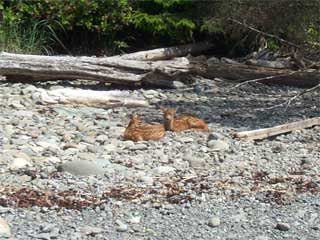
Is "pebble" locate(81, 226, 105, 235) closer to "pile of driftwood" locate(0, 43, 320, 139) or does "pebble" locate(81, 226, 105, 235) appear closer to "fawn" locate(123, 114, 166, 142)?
"fawn" locate(123, 114, 166, 142)

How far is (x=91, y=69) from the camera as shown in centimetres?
1212

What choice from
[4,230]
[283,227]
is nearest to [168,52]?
[283,227]

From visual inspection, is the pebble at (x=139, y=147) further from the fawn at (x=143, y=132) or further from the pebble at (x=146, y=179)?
the pebble at (x=146, y=179)

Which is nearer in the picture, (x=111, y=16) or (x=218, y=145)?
(x=218, y=145)

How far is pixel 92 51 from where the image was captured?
15.3 meters

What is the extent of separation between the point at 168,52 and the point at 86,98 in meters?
3.31

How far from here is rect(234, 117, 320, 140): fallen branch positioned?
30.1ft

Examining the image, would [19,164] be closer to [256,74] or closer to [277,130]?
→ [277,130]

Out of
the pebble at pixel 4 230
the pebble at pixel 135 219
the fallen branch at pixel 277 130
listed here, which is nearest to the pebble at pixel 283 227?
the pebble at pixel 135 219

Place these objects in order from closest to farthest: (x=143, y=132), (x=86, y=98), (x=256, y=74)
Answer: (x=143, y=132), (x=86, y=98), (x=256, y=74)

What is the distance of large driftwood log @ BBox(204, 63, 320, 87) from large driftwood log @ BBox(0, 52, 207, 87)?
0.71 metres

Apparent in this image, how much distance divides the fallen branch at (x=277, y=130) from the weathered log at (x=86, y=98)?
2.38 metres

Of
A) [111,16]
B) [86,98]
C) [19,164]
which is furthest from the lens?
[111,16]

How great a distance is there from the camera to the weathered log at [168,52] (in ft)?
43.5
